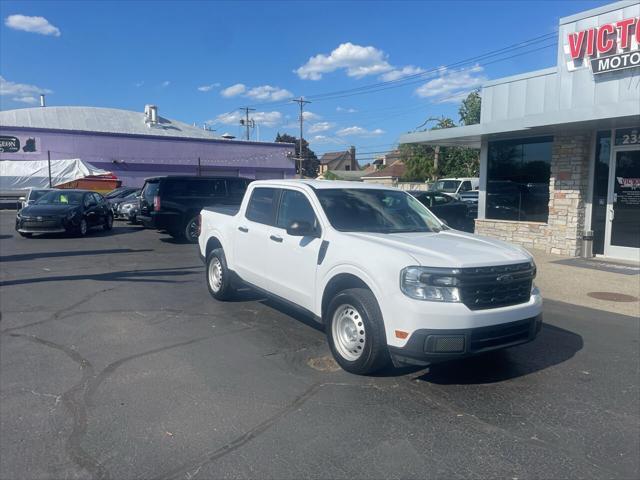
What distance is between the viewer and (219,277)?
781 cm

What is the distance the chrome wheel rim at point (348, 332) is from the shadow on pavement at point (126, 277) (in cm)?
527

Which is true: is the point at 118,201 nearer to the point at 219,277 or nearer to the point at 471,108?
the point at 219,277

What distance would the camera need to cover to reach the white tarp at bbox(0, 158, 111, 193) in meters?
31.5

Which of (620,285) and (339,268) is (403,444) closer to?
(339,268)

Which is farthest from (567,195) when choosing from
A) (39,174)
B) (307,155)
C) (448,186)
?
(307,155)

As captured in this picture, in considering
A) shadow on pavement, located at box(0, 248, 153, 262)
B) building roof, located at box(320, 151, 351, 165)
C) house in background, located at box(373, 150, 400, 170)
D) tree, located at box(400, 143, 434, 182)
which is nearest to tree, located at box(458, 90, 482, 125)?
tree, located at box(400, 143, 434, 182)

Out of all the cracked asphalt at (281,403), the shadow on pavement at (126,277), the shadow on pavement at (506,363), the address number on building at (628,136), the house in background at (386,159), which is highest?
the house in background at (386,159)

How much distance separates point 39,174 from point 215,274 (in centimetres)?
2879

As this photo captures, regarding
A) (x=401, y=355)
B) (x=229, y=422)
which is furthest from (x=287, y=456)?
(x=401, y=355)

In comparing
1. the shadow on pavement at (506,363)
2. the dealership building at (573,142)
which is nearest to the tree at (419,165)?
the dealership building at (573,142)

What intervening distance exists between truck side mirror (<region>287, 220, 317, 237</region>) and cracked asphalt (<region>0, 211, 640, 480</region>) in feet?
4.18

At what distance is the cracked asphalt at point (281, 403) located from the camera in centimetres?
346

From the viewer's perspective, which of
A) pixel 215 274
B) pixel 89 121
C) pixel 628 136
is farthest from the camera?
pixel 89 121

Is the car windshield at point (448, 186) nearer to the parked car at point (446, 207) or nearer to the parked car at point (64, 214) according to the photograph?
the parked car at point (446, 207)
